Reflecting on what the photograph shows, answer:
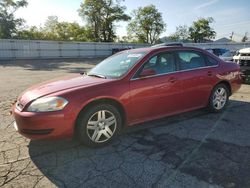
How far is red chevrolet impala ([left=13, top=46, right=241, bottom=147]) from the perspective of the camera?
10.7ft

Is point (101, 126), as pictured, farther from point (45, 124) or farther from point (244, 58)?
point (244, 58)

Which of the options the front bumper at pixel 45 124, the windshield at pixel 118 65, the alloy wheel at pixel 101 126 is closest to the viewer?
the front bumper at pixel 45 124

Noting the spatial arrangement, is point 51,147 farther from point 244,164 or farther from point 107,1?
point 107,1

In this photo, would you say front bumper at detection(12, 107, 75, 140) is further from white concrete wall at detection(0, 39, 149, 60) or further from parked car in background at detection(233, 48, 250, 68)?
white concrete wall at detection(0, 39, 149, 60)

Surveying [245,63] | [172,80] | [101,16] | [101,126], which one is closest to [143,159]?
[101,126]

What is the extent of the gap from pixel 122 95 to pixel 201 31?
211ft

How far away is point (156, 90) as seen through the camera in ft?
13.3

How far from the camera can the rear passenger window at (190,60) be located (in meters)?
4.58

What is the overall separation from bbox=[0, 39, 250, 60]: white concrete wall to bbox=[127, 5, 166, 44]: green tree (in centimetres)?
2087

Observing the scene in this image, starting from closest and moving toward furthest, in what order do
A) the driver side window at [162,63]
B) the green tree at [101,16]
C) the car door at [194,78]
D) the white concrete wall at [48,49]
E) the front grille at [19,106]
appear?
1. the front grille at [19,106]
2. the driver side window at [162,63]
3. the car door at [194,78]
4. the white concrete wall at [48,49]
5. the green tree at [101,16]

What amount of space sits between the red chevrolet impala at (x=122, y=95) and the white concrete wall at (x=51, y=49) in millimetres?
20003

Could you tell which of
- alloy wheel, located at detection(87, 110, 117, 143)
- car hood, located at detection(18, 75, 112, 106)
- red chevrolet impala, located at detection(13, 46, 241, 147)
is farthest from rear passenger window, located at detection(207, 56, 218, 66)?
alloy wheel, located at detection(87, 110, 117, 143)

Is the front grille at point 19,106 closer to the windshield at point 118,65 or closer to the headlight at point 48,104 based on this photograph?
the headlight at point 48,104

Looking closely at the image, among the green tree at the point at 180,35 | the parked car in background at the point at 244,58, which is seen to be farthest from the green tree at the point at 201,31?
the parked car in background at the point at 244,58
